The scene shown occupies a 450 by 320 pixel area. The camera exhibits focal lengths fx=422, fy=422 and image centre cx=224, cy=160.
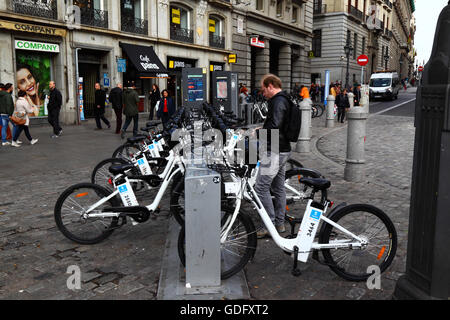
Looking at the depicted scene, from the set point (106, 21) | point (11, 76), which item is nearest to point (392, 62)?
point (106, 21)

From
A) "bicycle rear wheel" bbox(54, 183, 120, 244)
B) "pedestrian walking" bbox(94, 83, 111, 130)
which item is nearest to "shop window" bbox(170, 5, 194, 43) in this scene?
"pedestrian walking" bbox(94, 83, 111, 130)

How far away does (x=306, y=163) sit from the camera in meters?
9.56

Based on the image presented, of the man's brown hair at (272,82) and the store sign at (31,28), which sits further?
the store sign at (31,28)

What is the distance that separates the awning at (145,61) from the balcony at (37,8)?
378cm

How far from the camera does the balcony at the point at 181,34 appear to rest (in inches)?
969

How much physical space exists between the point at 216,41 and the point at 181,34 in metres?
3.57

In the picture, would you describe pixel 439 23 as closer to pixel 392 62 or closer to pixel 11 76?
pixel 11 76

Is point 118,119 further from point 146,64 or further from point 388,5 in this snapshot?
point 388,5

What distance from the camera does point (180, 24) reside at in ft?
83.0

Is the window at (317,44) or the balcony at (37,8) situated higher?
the window at (317,44)

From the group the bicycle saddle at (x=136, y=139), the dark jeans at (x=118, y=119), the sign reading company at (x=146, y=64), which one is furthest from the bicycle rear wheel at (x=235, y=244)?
the sign reading company at (x=146, y=64)

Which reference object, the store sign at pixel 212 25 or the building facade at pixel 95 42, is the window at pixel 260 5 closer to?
the building facade at pixel 95 42
